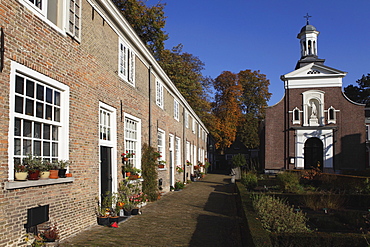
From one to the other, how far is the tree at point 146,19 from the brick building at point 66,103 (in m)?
13.1

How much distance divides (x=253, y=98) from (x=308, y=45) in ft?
49.1

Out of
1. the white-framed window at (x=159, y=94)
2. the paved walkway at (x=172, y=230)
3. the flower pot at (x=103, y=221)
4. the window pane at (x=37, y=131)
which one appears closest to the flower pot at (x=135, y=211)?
the paved walkway at (x=172, y=230)

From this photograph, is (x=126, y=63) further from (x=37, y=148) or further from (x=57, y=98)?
(x=37, y=148)

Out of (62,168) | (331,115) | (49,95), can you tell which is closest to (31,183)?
(62,168)

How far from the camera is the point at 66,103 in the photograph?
7238mm

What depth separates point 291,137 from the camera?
30344 mm

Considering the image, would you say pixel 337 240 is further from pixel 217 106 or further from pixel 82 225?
pixel 217 106

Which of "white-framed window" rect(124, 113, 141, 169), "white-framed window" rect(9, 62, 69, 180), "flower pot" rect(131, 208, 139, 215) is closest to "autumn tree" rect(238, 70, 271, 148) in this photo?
"white-framed window" rect(124, 113, 141, 169)

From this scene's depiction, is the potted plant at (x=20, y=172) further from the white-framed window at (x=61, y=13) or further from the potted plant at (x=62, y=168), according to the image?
the white-framed window at (x=61, y=13)

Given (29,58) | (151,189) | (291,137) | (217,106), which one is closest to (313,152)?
(291,137)

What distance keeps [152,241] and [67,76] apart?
13.2 feet

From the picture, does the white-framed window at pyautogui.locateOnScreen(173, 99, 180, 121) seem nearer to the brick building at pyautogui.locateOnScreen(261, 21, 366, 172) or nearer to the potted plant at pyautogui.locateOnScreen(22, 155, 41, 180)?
the brick building at pyautogui.locateOnScreen(261, 21, 366, 172)

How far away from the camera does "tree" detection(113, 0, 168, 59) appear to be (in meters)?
24.5

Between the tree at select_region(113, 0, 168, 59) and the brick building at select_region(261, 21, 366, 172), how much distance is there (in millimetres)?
12520
